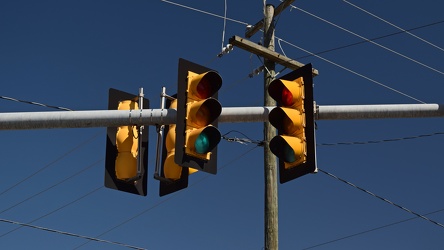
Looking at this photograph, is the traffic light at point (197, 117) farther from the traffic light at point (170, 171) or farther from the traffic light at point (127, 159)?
the traffic light at point (127, 159)

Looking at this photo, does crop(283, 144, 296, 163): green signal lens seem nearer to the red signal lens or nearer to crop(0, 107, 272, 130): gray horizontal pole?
the red signal lens

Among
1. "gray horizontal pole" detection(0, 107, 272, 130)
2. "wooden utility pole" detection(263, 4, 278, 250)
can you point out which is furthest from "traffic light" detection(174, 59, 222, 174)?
"wooden utility pole" detection(263, 4, 278, 250)

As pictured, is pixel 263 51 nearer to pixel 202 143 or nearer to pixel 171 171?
pixel 171 171

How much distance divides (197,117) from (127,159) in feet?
3.65

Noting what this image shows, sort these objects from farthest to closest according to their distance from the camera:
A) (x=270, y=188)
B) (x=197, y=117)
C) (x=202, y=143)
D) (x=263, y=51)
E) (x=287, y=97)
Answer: (x=263, y=51), (x=270, y=188), (x=287, y=97), (x=197, y=117), (x=202, y=143)

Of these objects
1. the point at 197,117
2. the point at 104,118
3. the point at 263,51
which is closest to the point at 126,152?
the point at 104,118

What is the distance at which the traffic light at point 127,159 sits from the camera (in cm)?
816

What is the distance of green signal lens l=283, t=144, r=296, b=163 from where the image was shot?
7614mm

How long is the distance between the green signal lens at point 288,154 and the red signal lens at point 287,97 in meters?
0.52

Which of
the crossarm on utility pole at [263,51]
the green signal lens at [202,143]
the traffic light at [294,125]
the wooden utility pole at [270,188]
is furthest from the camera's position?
the crossarm on utility pole at [263,51]

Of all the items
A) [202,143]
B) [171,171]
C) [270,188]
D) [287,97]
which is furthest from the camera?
[270,188]

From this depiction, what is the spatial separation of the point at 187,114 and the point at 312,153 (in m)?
1.37

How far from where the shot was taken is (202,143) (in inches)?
296

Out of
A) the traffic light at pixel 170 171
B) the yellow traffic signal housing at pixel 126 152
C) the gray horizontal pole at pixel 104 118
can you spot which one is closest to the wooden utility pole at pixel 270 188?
the gray horizontal pole at pixel 104 118
